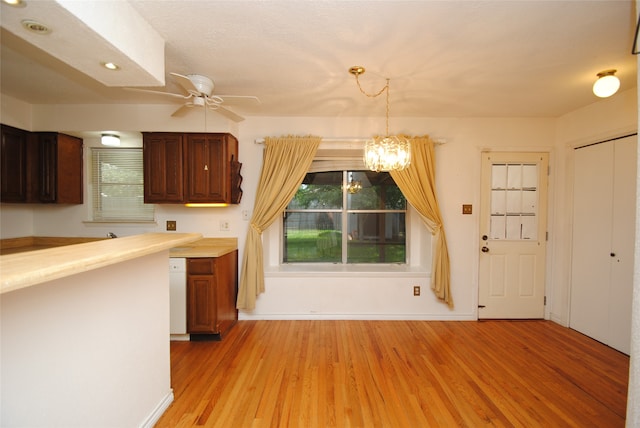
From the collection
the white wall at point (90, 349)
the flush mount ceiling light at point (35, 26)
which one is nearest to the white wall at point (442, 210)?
the white wall at point (90, 349)

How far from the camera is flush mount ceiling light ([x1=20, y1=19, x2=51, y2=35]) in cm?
130

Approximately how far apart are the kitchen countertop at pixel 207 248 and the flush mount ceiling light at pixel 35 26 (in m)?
1.99

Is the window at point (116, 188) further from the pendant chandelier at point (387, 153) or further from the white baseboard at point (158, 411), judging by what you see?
the pendant chandelier at point (387, 153)

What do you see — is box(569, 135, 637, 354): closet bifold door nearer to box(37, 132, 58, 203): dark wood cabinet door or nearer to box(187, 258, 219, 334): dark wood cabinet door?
box(187, 258, 219, 334): dark wood cabinet door

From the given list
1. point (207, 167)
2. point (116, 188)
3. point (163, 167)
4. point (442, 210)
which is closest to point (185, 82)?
point (207, 167)

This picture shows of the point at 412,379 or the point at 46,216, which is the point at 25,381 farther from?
the point at 46,216

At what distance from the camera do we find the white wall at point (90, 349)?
103 centimetres

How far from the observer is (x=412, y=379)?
7.35 ft

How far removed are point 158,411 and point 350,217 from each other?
9.60ft

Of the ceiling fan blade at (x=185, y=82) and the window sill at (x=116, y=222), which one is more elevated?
the ceiling fan blade at (x=185, y=82)

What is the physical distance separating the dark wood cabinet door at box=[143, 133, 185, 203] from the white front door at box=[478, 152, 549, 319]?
379 cm

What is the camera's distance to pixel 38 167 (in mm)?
3057

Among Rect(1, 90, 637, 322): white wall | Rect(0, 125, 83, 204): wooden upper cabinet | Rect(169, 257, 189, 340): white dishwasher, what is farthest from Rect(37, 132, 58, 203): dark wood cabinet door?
Rect(169, 257, 189, 340): white dishwasher

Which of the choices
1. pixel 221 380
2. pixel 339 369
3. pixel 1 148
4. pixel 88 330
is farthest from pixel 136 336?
pixel 1 148
